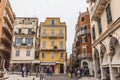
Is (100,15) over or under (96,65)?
over

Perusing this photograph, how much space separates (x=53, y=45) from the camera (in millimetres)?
41094

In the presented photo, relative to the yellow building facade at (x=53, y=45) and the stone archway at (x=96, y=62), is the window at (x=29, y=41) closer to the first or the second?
the yellow building facade at (x=53, y=45)

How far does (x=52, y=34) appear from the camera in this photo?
41.9 meters

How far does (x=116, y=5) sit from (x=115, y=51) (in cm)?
432

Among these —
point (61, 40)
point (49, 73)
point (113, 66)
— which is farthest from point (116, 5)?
point (61, 40)

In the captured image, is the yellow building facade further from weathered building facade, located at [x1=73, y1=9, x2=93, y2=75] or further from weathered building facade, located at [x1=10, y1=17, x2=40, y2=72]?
weathered building facade, located at [x1=73, y1=9, x2=93, y2=75]

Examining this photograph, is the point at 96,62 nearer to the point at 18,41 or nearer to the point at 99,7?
the point at 99,7

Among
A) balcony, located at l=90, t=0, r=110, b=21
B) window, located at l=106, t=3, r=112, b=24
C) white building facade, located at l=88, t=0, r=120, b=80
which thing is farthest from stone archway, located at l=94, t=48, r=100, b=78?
window, located at l=106, t=3, r=112, b=24

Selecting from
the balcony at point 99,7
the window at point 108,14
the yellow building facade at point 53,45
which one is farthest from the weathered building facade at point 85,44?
the window at point 108,14

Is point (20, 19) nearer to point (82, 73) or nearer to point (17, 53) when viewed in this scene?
point (17, 53)

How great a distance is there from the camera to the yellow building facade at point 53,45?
1564 inches

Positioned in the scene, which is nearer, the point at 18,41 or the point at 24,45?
the point at 24,45

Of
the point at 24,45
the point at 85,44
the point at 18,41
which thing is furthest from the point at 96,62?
the point at 18,41

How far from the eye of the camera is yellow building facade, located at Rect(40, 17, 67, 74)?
3972cm
